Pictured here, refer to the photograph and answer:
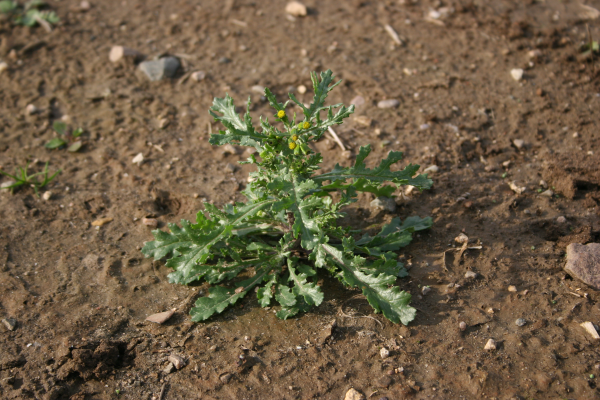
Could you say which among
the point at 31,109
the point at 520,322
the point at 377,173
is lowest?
the point at 520,322

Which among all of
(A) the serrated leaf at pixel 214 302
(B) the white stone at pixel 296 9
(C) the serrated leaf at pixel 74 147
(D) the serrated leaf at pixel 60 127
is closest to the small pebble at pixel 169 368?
(A) the serrated leaf at pixel 214 302

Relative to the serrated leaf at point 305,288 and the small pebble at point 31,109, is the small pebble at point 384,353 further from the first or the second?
the small pebble at point 31,109

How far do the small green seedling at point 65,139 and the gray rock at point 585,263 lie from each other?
4.17m

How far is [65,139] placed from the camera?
4543 mm

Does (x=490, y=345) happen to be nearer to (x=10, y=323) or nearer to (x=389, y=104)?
(x=389, y=104)

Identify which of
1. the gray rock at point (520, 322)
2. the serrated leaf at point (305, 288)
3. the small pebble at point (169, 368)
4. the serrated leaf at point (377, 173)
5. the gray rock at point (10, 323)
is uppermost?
the serrated leaf at point (377, 173)

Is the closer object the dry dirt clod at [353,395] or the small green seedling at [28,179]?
the dry dirt clod at [353,395]

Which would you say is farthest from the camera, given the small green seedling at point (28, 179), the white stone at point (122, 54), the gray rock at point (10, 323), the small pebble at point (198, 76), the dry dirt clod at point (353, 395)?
the white stone at point (122, 54)

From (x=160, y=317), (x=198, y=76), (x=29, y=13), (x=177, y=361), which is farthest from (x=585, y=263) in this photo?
(x=29, y=13)

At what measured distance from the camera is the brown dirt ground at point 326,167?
2.81 metres

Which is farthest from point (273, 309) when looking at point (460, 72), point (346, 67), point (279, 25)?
point (279, 25)

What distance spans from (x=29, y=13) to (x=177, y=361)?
5155mm

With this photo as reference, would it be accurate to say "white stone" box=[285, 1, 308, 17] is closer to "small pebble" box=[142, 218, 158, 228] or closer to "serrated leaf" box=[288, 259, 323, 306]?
"small pebble" box=[142, 218, 158, 228]

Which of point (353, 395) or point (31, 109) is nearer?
point (353, 395)
